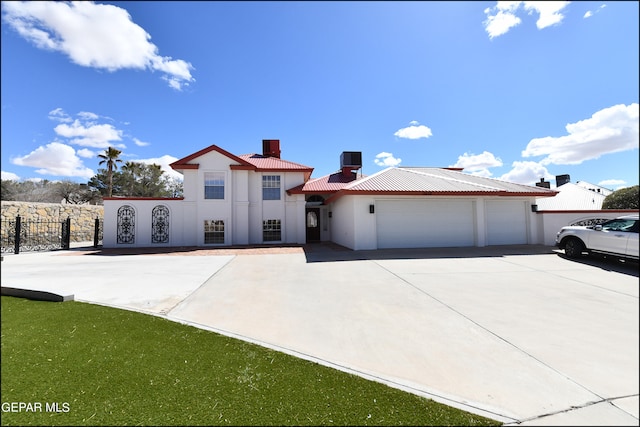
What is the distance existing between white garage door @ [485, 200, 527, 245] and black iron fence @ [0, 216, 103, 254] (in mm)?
20507

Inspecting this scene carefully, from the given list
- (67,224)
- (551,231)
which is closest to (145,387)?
(551,231)

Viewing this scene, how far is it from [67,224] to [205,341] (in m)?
16.5

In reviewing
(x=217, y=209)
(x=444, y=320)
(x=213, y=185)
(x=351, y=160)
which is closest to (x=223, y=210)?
(x=217, y=209)

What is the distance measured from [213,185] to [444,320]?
14.8 meters

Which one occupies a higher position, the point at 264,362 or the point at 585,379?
the point at 585,379

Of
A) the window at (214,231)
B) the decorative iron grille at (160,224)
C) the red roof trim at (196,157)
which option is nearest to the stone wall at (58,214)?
the decorative iron grille at (160,224)

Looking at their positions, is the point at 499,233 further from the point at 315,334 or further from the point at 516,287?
the point at 315,334

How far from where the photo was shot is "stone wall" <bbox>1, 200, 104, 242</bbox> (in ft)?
50.9

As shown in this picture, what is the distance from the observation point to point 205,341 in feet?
12.5

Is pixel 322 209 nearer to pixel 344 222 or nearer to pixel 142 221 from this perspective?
pixel 344 222

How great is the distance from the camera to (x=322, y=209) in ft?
63.4

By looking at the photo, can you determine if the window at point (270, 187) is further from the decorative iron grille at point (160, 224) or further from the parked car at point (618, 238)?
the parked car at point (618, 238)

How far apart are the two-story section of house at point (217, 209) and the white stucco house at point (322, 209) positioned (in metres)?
0.05

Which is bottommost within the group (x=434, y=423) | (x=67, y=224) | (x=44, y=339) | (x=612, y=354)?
(x=434, y=423)
